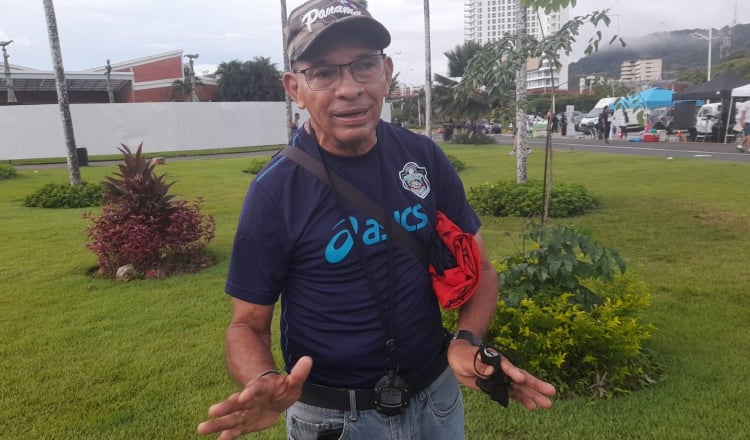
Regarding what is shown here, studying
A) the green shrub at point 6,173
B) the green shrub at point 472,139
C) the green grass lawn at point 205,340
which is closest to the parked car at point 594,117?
the green shrub at point 472,139

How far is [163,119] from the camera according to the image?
2808 cm

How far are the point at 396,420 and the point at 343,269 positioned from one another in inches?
18.1

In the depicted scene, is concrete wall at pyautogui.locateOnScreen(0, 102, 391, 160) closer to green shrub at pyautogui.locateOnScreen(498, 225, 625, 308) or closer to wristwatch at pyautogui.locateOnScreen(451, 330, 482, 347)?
green shrub at pyautogui.locateOnScreen(498, 225, 625, 308)

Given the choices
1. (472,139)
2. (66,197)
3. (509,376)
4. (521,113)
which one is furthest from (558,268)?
(472,139)

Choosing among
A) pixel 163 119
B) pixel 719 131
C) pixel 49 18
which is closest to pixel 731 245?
pixel 49 18

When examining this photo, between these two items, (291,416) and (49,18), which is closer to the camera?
(291,416)

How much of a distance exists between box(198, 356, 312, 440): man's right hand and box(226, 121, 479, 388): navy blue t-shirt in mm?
248

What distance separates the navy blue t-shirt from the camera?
1.53 meters

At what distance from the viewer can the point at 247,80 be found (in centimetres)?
5150

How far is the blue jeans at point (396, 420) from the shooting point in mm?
1616

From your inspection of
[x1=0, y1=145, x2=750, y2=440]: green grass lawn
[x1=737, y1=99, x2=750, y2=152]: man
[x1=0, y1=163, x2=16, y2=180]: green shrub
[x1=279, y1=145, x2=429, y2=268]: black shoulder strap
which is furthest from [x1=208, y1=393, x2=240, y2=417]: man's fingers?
[x1=737, y1=99, x2=750, y2=152]: man

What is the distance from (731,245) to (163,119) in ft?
85.8

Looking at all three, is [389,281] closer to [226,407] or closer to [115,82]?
[226,407]

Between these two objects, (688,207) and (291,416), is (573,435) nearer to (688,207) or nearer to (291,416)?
(291,416)
